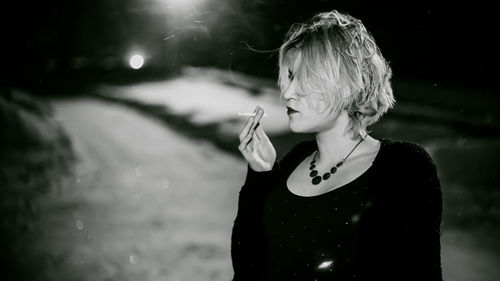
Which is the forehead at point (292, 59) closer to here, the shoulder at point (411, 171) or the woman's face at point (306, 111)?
the woman's face at point (306, 111)

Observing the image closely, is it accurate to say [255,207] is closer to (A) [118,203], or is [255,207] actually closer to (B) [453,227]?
(A) [118,203]

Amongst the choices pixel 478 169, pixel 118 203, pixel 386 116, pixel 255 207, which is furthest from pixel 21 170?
pixel 478 169

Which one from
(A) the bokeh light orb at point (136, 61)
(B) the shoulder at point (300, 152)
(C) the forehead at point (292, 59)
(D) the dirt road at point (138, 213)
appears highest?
(C) the forehead at point (292, 59)

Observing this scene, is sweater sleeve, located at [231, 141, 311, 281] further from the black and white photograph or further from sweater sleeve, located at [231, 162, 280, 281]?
the black and white photograph

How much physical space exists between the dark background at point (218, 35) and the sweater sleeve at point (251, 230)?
0.70 m

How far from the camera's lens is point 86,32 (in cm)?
150

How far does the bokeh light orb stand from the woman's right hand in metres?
0.73

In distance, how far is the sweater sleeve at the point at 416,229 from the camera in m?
0.72

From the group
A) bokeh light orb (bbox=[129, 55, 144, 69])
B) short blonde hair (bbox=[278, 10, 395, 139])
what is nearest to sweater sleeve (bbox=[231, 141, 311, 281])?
short blonde hair (bbox=[278, 10, 395, 139])

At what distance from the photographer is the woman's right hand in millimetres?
920

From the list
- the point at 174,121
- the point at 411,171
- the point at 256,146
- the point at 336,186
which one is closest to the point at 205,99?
the point at 174,121

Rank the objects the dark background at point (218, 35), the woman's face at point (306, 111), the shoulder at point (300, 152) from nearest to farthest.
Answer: the woman's face at point (306, 111) < the shoulder at point (300, 152) < the dark background at point (218, 35)

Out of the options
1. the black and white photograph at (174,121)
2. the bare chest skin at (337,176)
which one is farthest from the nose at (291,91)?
the black and white photograph at (174,121)

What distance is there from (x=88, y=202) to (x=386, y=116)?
123cm
